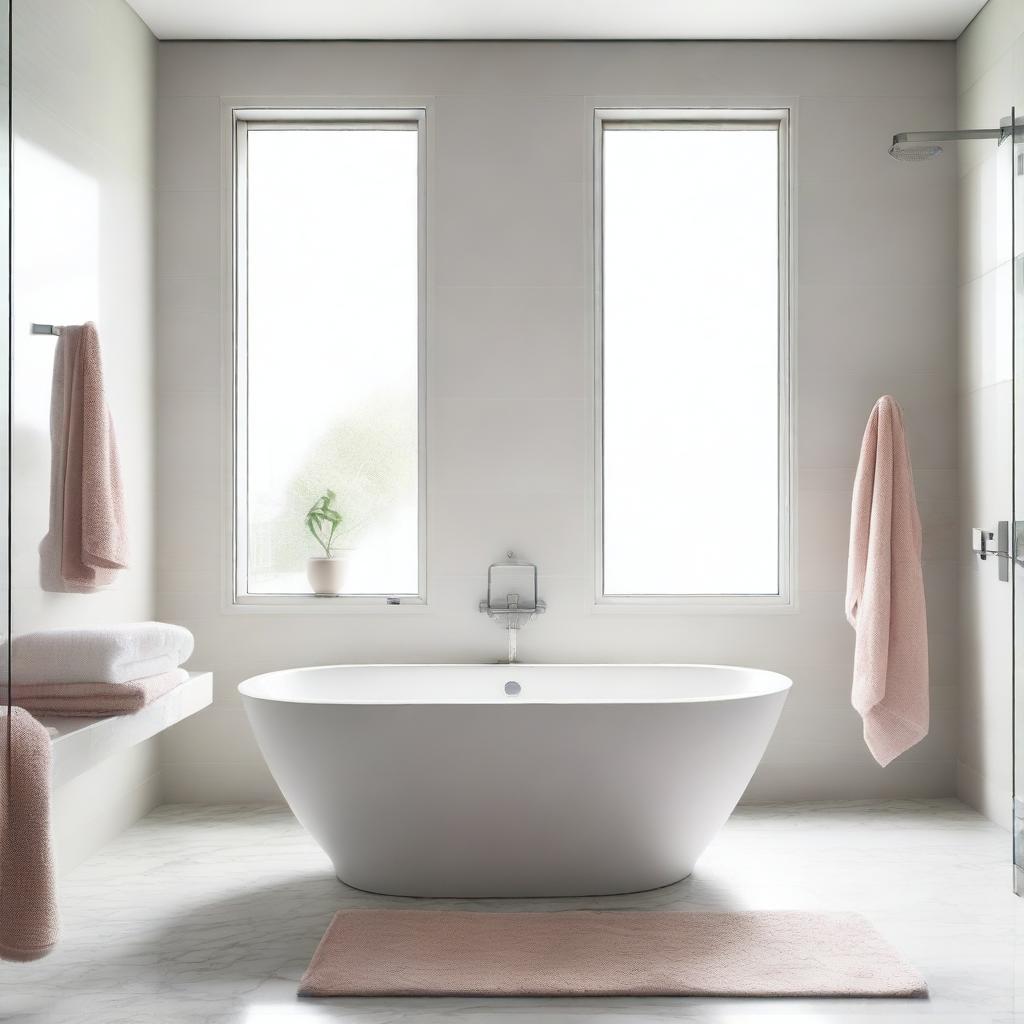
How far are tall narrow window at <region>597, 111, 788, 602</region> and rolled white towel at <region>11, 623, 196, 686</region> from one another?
72.5 inches

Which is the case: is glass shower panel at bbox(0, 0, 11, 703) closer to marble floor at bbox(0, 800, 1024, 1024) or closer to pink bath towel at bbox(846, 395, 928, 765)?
marble floor at bbox(0, 800, 1024, 1024)

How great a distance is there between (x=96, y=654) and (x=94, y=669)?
0.04 metres

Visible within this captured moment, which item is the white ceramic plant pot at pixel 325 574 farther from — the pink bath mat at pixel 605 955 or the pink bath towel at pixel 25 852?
the pink bath towel at pixel 25 852

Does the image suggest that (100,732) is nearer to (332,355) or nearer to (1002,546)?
(332,355)

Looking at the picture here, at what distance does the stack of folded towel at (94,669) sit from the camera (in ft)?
7.52

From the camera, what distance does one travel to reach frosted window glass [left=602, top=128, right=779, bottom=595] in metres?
4.02

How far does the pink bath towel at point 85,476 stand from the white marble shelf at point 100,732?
0.39 meters

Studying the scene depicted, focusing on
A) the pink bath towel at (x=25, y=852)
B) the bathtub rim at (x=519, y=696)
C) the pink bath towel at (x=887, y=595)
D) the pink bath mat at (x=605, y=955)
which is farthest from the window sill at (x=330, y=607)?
the pink bath towel at (x=25, y=852)

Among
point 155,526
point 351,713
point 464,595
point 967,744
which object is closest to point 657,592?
point 464,595

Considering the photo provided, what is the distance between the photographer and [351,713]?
9.08 ft

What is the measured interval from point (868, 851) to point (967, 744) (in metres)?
0.81

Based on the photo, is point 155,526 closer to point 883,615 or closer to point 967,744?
point 883,615

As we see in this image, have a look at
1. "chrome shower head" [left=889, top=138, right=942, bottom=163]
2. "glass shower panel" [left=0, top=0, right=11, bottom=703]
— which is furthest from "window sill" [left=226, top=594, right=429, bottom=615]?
"chrome shower head" [left=889, top=138, right=942, bottom=163]

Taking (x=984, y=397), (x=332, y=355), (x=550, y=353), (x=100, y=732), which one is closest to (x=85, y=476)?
(x=100, y=732)
